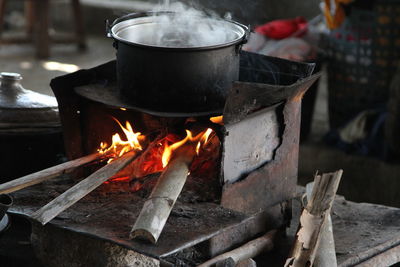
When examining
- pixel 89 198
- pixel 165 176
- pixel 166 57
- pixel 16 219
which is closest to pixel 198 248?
pixel 165 176

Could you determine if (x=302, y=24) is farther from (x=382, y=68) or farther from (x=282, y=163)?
(x=282, y=163)

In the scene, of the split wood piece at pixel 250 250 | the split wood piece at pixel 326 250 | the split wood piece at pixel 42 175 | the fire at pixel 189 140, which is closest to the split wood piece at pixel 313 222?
the split wood piece at pixel 326 250

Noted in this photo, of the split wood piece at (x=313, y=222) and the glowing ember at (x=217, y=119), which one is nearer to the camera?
the split wood piece at (x=313, y=222)

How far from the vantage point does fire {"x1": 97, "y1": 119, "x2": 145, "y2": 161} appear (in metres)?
3.45

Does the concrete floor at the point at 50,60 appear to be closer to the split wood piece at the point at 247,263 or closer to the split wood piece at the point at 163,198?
the split wood piece at the point at 163,198

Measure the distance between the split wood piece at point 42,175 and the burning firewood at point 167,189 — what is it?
36cm

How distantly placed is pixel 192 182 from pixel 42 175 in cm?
65

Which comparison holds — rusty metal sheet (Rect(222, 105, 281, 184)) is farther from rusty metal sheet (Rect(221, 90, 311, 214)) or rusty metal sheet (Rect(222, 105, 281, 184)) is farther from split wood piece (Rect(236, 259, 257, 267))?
split wood piece (Rect(236, 259, 257, 267))

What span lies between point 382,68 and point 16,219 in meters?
3.31

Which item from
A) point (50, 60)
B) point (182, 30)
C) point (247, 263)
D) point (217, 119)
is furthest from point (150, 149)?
point (50, 60)

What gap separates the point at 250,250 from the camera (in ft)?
10.5

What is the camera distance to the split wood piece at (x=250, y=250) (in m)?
3.04

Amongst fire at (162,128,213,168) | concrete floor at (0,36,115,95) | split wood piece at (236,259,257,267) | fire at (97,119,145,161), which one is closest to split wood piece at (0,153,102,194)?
fire at (97,119,145,161)

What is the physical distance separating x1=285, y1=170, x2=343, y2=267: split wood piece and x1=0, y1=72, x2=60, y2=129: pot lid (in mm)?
1476
